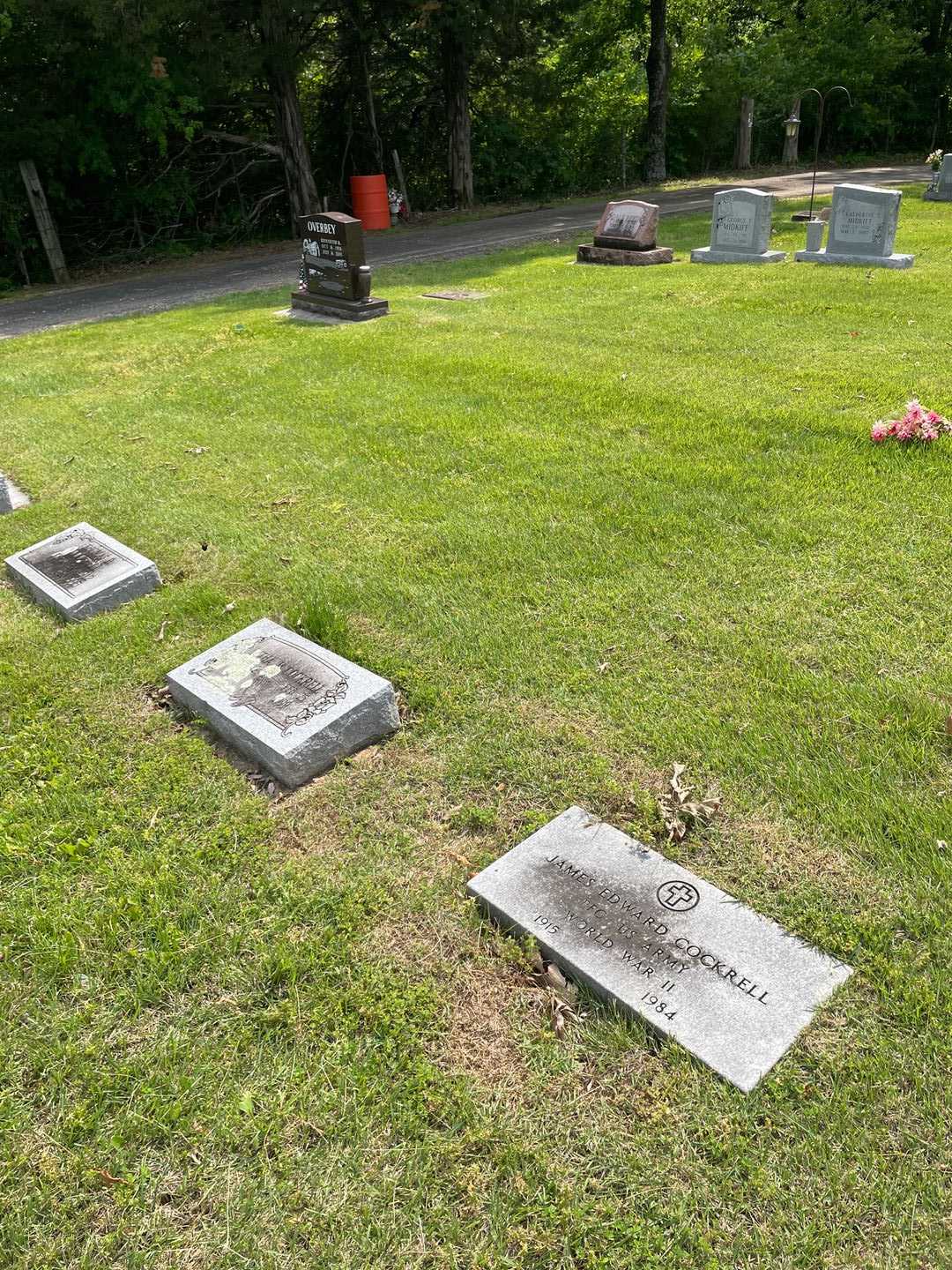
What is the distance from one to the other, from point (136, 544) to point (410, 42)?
19.4 metres

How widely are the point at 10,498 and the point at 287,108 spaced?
1430 cm

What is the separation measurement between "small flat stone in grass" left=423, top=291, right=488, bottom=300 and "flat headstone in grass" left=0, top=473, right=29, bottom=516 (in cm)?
667

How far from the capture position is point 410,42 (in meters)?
19.8

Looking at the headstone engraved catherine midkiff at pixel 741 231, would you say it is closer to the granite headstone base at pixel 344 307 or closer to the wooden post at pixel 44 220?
the granite headstone base at pixel 344 307

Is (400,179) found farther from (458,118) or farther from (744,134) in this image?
(744,134)

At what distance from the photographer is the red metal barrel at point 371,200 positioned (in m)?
19.0

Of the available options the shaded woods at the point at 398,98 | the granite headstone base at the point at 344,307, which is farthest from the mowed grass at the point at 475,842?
the shaded woods at the point at 398,98

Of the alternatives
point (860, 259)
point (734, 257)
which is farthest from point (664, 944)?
point (734, 257)

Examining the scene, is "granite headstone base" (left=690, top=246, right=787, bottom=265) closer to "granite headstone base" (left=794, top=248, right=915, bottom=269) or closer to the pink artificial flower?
"granite headstone base" (left=794, top=248, right=915, bottom=269)

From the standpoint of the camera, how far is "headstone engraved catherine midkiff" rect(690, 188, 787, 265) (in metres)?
11.7

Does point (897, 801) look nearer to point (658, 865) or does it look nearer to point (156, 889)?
point (658, 865)

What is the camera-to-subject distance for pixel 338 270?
1048 cm

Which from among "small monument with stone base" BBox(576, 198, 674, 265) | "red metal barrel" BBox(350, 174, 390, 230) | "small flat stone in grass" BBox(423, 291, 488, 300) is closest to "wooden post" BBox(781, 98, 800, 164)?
"red metal barrel" BBox(350, 174, 390, 230)

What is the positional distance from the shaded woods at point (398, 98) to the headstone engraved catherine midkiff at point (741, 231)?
854 centimetres
